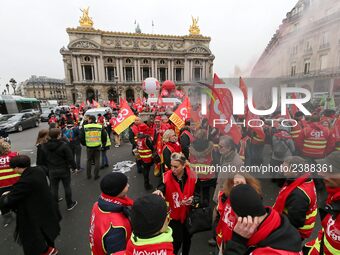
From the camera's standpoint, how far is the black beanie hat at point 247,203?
1.22 meters

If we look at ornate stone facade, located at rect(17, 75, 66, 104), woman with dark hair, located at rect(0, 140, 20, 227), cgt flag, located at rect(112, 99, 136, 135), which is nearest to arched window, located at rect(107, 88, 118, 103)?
ornate stone facade, located at rect(17, 75, 66, 104)

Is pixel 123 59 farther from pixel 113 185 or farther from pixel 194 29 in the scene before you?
pixel 113 185

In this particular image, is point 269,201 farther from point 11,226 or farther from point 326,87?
point 11,226

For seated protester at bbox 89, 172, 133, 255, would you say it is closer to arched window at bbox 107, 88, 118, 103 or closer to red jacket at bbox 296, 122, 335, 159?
red jacket at bbox 296, 122, 335, 159

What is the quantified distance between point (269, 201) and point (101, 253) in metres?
3.84

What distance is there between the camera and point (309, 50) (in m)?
1.94

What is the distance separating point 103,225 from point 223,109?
179 centimetres

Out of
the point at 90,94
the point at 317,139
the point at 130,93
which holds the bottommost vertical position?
Result: the point at 317,139

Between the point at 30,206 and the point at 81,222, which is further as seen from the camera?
the point at 81,222

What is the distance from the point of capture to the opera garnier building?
52.3m

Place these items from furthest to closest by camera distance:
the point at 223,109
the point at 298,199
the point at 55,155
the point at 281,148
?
the point at 55,155 < the point at 281,148 < the point at 223,109 < the point at 298,199

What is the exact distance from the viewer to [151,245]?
51.1 inches

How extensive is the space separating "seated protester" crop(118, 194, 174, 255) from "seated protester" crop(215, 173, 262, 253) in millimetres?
736

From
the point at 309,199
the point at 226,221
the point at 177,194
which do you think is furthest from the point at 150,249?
the point at 309,199
